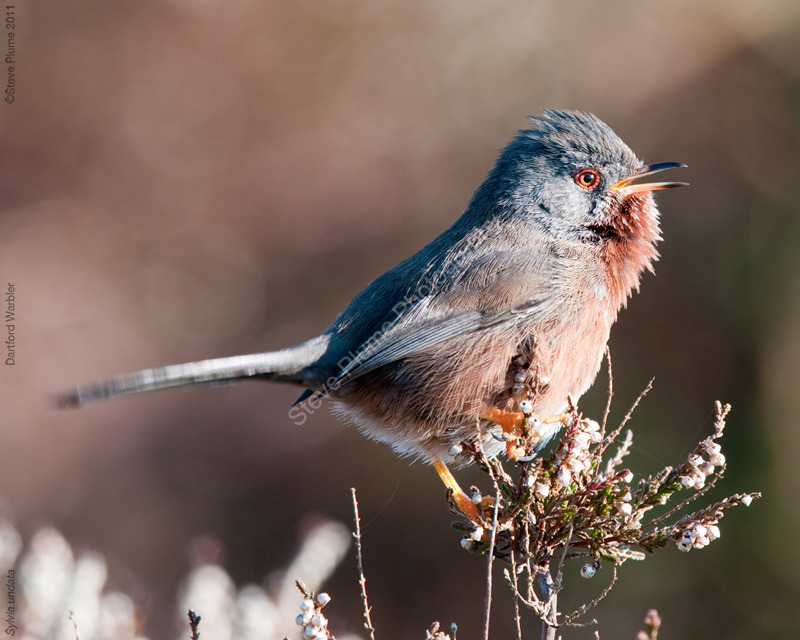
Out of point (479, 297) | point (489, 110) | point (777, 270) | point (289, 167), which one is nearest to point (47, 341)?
point (289, 167)

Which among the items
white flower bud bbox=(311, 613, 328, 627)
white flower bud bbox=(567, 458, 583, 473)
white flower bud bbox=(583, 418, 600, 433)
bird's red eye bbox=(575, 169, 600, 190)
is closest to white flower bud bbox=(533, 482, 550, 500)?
white flower bud bbox=(567, 458, 583, 473)

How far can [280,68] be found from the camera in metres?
9.66

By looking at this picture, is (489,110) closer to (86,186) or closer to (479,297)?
(86,186)

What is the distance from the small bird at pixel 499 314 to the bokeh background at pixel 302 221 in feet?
10.7

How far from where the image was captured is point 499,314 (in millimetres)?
3568

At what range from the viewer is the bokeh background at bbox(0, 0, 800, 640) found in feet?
24.1

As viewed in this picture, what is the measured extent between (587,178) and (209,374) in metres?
2.05

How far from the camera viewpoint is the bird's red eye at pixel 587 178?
12.7ft

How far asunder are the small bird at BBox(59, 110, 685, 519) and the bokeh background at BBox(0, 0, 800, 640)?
3247mm

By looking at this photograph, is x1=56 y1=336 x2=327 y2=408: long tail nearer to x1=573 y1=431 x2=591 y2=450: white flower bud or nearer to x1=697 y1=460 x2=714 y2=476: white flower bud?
x1=573 y1=431 x2=591 y2=450: white flower bud

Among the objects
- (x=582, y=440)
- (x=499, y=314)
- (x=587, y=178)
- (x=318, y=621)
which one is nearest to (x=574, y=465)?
(x=582, y=440)

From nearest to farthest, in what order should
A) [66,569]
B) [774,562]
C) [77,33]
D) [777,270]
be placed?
[66,569] < [774,562] < [777,270] < [77,33]

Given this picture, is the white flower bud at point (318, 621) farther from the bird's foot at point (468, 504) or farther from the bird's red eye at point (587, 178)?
the bird's red eye at point (587, 178)

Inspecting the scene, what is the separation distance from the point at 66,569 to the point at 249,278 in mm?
6029
